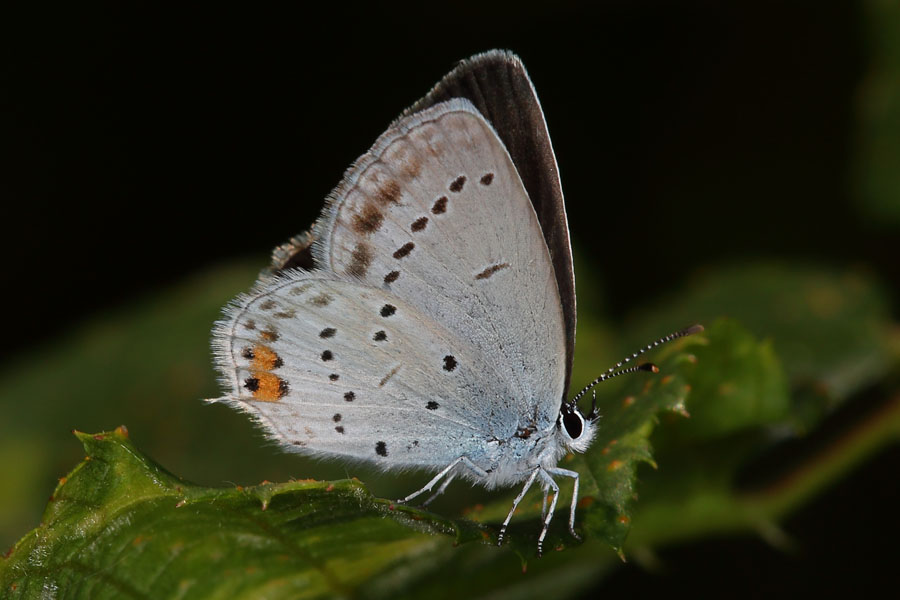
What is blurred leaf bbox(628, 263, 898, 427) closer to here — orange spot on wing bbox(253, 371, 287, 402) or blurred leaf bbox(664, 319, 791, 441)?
blurred leaf bbox(664, 319, 791, 441)

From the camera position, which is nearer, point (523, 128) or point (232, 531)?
point (232, 531)

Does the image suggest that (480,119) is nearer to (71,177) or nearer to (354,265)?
(354,265)

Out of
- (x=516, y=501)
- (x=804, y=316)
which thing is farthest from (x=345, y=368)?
(x=804, y=316)

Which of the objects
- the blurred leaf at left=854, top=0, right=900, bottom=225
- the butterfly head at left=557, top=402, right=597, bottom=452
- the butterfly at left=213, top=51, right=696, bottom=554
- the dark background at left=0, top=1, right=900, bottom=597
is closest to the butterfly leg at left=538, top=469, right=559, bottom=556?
the butterfly at left=213, top=51, right=696, bottom=554

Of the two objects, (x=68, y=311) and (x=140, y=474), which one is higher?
(x=68, y=311)

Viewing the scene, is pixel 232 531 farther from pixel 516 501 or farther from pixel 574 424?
pixel 574 424

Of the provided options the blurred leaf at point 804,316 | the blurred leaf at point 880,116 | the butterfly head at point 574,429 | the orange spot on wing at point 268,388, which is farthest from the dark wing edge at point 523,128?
the blurred leaf at point 880,116

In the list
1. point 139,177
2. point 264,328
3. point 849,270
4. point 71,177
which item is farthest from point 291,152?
point 849,270
